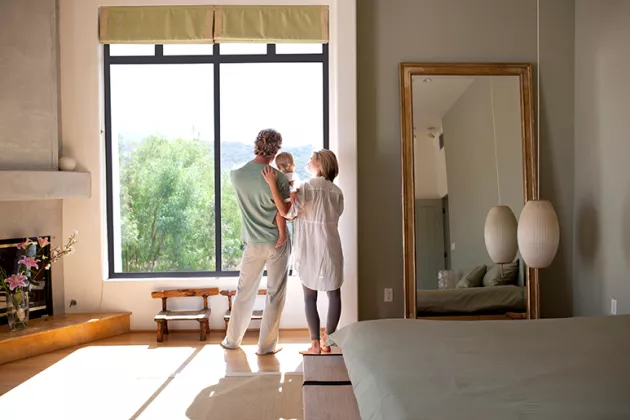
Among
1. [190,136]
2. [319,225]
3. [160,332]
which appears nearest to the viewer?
[319,225]

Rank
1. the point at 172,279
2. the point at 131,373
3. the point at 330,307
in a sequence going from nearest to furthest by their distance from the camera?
the point at 131,373 < the point at 330,307 < the point at 172,279

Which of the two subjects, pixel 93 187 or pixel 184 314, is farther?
pixel 93 187

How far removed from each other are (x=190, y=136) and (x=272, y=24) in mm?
1189

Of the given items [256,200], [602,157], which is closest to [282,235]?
[256,200]

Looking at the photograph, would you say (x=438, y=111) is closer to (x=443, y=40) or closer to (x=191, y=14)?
(x=443, y=40)

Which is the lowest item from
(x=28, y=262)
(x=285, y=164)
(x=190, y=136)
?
(x=28, y=262)

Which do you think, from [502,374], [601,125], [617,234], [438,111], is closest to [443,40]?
[438,111]

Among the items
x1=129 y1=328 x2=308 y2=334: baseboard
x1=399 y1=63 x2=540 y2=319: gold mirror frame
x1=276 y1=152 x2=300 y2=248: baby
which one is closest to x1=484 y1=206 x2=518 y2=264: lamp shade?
x1=399 y1=63 x2=540 y2=319: gold mirror frame

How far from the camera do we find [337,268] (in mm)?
4711

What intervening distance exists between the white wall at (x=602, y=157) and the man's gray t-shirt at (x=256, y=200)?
7.10ft

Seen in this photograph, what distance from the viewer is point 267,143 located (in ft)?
16.1

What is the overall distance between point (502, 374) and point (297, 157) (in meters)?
3.69

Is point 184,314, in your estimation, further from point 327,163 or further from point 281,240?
point 327,163

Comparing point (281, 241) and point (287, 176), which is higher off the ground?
point (287, 176)
